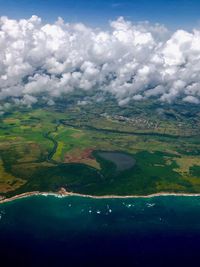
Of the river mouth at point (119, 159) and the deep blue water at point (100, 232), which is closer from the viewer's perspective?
the deep blue water at point (100, 232)

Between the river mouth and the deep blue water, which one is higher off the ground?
the river mouth

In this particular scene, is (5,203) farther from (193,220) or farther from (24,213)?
Answer: (193,220)

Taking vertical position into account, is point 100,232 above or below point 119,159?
below

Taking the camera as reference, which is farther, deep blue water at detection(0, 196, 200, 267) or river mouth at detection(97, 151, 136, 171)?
river mouth at detection(97, 151, 136, 171)

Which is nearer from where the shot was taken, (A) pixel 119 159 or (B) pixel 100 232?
(B) pixel 100 232

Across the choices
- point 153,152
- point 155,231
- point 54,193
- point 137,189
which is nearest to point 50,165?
point 54,193
